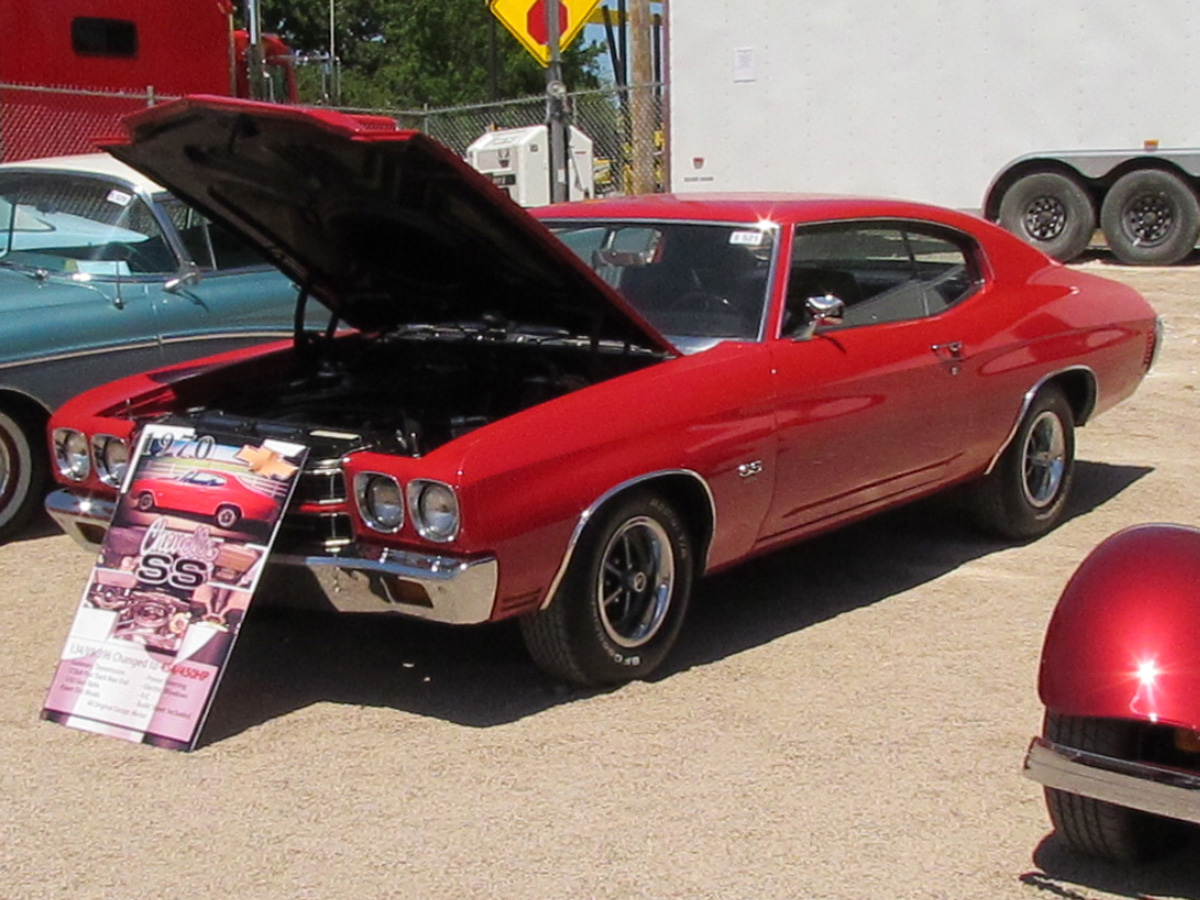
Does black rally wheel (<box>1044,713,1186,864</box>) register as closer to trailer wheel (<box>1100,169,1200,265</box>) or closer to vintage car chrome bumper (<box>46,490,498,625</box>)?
vintage car chrome bumper (<box>46,490,498,625</box>)

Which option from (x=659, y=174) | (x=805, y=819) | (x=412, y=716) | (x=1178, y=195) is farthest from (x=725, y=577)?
(x=659, y=174)

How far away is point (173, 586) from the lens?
14.7 ft

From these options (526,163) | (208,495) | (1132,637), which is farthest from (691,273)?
(526,163)

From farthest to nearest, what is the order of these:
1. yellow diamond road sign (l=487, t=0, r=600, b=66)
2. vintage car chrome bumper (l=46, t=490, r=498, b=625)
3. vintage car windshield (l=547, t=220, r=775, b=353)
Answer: yellow diamond road sign (l=487, t=0, r=600, b=66) → vintage car windshield (l=547, t=220, r=775, b=353) → vintage car chrome bumper (l=46, t=490, r=498, b=625)

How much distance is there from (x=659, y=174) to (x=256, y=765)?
607 inches

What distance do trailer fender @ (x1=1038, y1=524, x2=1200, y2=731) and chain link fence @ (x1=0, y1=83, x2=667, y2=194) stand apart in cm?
938

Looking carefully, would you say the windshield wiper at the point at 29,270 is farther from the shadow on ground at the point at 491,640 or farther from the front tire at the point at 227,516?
the front tire at the point at 227,516

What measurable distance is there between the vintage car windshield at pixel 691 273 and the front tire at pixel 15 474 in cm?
252

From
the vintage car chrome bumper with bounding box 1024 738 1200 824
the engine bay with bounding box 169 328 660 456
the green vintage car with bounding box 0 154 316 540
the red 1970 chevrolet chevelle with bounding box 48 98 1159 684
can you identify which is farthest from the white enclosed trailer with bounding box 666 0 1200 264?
the vintage car chrome bumper with bounding box 1024 738 1200 824

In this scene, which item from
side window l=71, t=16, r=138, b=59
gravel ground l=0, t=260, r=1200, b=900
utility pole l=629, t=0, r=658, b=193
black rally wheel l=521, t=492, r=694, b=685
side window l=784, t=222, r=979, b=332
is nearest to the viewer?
gravel ground l=0, t=260, r=1200, b=900

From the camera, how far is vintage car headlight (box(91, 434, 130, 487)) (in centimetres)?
497

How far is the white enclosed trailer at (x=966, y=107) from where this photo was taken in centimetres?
1444

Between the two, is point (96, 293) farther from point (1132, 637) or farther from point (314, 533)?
point (1132, 637)

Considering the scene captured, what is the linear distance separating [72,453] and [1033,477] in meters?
3.71
